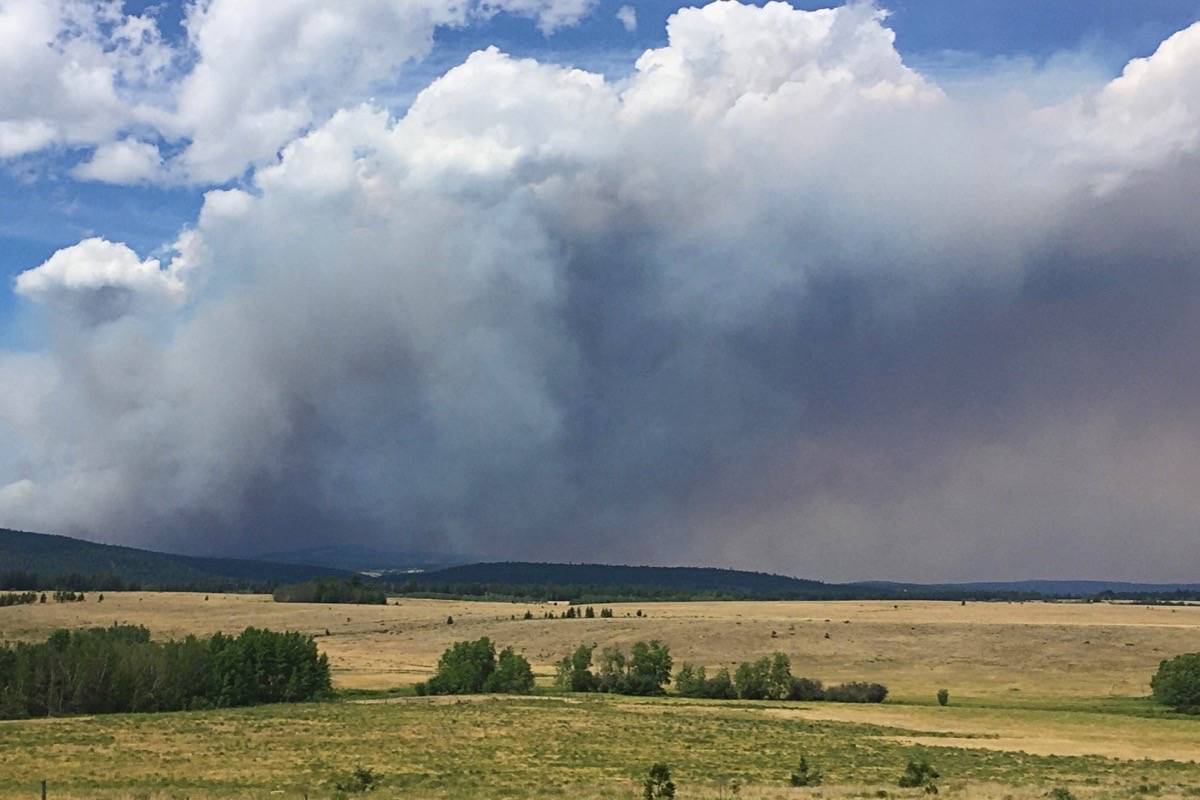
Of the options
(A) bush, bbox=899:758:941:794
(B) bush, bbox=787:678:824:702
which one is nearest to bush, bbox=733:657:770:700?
(B) bush, bbox=787:678:824:702

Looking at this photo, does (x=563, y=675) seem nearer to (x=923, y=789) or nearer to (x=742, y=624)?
(x=742, y=624)

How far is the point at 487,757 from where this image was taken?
58.5 meters

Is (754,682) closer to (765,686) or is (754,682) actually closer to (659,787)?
(765,686)

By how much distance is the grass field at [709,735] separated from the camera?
161 feet

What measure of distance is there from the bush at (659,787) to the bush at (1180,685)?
226 ft

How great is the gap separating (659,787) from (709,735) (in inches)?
1124

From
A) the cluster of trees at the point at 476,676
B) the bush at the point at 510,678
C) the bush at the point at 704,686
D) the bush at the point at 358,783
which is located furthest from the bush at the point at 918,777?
→ the cluster of trees at the point at 476,676

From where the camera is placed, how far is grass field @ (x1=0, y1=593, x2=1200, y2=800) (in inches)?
1929

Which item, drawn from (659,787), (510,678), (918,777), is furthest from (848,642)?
(659,787)

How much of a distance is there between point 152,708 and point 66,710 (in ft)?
21.3

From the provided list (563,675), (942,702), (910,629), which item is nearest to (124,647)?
(563,675)

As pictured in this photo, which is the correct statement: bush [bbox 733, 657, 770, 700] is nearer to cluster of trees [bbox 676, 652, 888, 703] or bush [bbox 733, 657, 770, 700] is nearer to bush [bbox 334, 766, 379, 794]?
cluster of trees [bbox 676, 652, 888, 703]

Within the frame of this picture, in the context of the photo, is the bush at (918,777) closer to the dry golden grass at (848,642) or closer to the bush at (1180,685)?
the bush at (1180,685)

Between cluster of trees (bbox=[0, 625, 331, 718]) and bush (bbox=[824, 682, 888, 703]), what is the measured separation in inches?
1835
